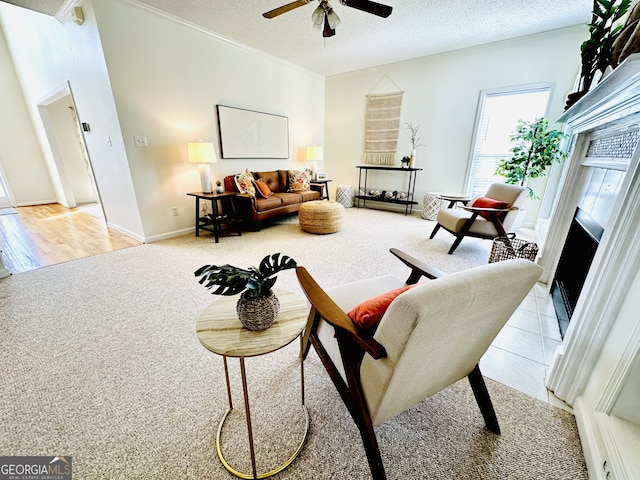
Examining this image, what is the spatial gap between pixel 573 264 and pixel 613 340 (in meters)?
1.12

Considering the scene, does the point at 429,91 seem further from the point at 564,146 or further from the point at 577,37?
the point at 564,146

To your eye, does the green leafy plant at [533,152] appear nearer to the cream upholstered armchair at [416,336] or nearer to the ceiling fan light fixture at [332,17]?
the ceiling fan light fixture at [332,17]

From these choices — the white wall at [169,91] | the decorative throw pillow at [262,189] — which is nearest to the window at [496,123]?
the decorative throw pillow at [262,189]

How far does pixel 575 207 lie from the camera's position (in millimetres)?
2037

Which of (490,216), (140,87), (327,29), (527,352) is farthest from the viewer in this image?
(140,87)

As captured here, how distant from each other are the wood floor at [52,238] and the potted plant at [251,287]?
10.00 feet

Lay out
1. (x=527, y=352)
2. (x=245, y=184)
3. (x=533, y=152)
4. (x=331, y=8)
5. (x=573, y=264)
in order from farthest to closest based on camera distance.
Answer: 1. (x=245, y=184)
2. (x=533, y=152)
3. (x=331, y=8)
4. (x=573, y=264)
5. (x=527, y=352)

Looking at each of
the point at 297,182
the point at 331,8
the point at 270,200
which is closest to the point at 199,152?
the point at 270,200

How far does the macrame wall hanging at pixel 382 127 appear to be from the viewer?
188 inches

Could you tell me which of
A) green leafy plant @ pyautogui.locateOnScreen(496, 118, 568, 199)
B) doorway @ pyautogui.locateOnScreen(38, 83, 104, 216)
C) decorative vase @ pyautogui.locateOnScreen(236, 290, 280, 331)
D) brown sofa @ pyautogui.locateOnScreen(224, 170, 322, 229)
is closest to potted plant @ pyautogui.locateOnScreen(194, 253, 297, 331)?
decorative vase @ pyautogui.locateOnScreen(236, 290, 280, 331)

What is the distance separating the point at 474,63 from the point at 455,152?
1320 millimetres

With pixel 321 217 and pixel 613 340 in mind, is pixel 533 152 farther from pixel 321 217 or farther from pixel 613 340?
pixel 613 340

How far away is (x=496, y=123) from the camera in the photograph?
4.02 metres

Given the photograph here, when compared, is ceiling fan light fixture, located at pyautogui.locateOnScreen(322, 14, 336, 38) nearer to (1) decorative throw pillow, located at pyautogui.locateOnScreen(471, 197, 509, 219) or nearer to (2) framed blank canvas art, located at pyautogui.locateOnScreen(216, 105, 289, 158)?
(2) framed blank canvas art, located at pyautogui.locateOnScreen(216, 105, 289, 158)
